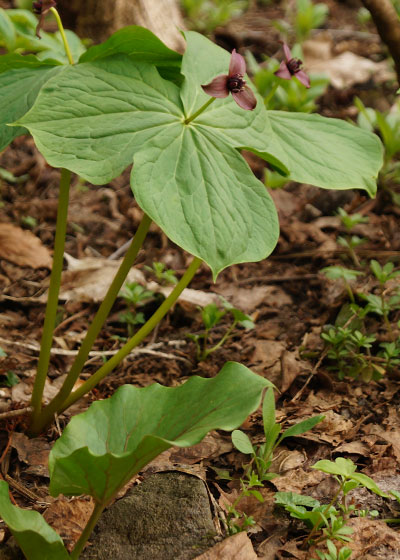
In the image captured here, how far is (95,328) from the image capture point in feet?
5.13

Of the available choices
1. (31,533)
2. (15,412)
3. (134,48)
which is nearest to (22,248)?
(15,412)

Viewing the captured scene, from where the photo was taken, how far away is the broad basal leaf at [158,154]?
129 cm

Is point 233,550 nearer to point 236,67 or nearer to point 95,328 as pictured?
point 95,328

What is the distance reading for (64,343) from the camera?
7.06 ft

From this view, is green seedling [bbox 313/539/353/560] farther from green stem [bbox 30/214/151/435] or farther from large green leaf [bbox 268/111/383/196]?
large green leaf [bbox 268/111/383/196]

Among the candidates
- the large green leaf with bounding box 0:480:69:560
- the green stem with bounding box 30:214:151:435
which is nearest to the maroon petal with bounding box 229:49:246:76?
the green stem with bounding box 30:214:151:435

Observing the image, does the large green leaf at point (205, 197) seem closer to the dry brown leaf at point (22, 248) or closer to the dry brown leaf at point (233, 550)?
the dry brown leaf at point (233, 550)

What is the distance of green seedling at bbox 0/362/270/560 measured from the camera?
3.60ft

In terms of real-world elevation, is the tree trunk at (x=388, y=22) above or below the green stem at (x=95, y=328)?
above

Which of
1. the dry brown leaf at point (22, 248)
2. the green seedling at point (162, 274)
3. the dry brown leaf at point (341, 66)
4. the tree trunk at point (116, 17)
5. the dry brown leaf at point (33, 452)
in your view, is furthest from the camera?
the dry brown leaf at point (341, 66)

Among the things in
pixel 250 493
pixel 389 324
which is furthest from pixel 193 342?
pixel 250 493

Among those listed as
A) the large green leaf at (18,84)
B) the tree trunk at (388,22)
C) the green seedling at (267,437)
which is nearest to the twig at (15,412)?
the green seedling at (267,437)

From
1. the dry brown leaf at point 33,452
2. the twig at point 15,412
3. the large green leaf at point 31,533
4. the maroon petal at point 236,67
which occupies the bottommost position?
the dry brown leaf at point 33,452

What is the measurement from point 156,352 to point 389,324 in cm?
83
